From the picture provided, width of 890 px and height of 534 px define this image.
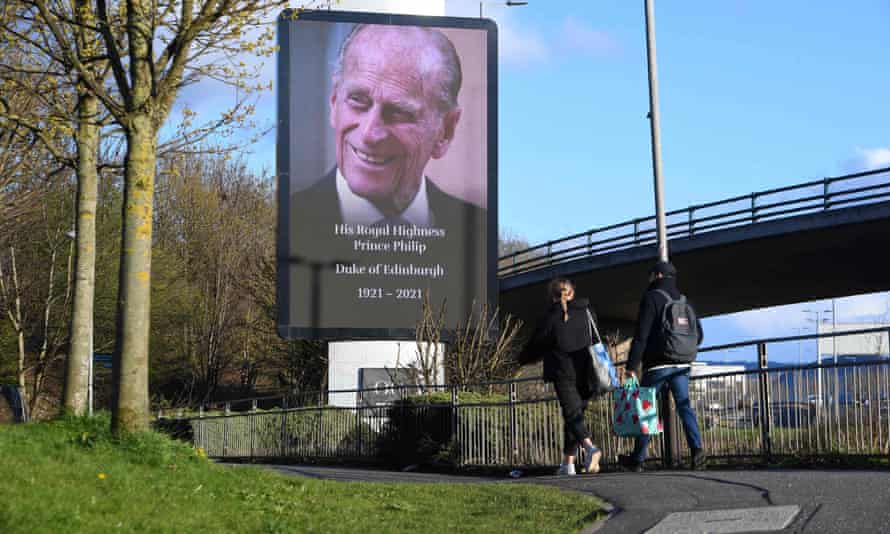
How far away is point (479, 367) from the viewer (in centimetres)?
2795

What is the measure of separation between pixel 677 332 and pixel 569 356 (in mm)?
987

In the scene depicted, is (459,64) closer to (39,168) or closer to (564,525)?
(39,168)

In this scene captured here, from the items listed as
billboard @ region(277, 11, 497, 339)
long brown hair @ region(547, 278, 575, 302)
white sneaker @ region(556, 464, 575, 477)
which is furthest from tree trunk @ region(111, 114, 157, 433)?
billboard @ region(277, 11, 497, 339)

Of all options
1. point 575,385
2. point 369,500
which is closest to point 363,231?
point 575,385

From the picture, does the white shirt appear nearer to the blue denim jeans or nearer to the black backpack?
the blue denim jeans

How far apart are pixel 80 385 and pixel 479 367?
14.5 meters

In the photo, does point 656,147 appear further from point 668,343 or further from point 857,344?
point 668,343

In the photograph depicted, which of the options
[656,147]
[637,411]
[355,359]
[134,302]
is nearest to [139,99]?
[134,302]

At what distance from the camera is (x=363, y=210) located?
28.5m

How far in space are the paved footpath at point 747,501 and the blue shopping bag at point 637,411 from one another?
1126 millimetres

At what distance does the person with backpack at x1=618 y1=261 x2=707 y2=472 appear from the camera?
425 inches

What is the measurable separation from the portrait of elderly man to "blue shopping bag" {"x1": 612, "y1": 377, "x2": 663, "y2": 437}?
17662 mm

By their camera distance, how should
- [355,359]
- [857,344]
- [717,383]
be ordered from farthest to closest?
[355,359] → [717,383] → [857,344]

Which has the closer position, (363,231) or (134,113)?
(134,113)
